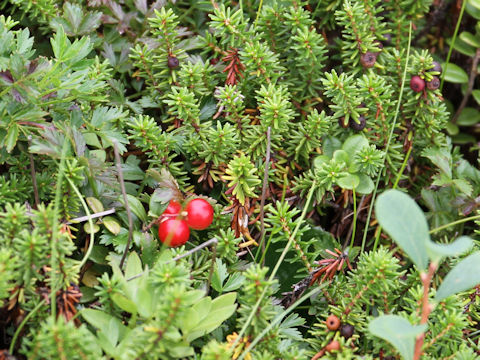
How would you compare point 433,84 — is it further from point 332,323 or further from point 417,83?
point 332,323

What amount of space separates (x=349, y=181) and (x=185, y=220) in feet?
2.66

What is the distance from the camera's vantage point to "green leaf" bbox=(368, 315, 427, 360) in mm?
1784

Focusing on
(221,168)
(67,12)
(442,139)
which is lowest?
(221,168)

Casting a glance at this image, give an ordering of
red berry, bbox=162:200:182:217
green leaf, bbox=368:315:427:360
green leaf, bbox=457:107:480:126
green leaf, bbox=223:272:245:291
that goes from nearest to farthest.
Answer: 1. green leaf, bbox=368:315:427:360
2. green leaf, bbox=223:272:245:291
3. red berry, bbox=162:200:182:217
4. green leaf, bbox=457:107:480:126

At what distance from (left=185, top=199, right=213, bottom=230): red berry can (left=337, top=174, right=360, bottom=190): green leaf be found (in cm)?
64

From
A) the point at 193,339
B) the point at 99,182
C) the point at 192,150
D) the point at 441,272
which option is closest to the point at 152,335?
the point at 193,339

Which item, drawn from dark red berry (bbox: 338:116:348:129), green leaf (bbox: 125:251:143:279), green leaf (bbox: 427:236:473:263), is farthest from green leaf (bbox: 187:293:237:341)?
dark red berry (bbox: 338:116:348:129)

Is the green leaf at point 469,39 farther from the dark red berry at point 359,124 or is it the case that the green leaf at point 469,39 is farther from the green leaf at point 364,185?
the green leaf at point 364,185

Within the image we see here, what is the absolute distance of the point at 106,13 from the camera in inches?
126

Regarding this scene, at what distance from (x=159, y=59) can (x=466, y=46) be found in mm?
1931

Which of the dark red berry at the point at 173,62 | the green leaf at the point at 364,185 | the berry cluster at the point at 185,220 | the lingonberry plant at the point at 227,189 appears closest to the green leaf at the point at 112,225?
the lingonberry plant at the point at 227,189

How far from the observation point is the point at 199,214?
2480 millimetres

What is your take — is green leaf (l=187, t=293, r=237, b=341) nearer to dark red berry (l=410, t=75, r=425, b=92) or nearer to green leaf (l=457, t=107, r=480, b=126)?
dark red berry (l=410, t=75, r=425, b=92)

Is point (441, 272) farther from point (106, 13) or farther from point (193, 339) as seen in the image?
point (106, 13)
